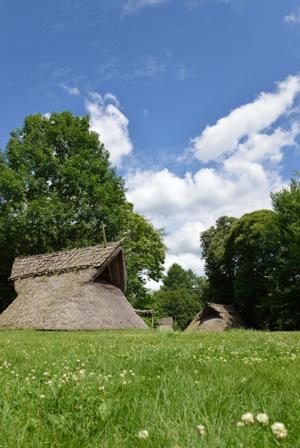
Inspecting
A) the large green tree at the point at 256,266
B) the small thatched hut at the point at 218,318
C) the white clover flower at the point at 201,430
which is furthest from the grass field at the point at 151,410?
the small thatched hut at the point at 218,318

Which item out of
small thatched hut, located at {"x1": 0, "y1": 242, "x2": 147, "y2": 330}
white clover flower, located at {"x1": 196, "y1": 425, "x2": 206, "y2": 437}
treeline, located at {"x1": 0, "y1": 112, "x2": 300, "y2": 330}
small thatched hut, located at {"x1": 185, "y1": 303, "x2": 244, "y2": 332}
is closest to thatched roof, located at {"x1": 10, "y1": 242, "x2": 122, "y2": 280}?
small thatched hut, located at {"x1": 0, "y1": 242, "x2": 147, "y2": 330}

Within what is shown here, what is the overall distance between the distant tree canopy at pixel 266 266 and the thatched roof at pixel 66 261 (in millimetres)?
20528

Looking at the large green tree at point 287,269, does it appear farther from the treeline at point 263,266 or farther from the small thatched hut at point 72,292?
the small thatched hut at point 72,292

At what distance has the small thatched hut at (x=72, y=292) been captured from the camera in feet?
74.8

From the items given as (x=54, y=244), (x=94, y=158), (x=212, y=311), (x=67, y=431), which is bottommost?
(x=67, y=431)

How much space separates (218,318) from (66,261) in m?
27.7

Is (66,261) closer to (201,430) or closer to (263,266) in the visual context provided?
(201,430)

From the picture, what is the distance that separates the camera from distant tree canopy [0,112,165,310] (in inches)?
1356

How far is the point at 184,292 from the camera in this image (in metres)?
94.1

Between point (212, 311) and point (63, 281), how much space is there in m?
29.5

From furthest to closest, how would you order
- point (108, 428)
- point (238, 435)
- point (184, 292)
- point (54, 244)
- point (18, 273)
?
point (184, 292) < point (54, 244) < point (18, 273) < point (108, 428) < point (238, 435)

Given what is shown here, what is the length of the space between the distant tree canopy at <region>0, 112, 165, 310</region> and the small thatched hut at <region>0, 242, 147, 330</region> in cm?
600

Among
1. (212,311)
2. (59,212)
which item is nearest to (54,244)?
(59,212)

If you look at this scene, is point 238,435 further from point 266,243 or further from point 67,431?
point 266,243
